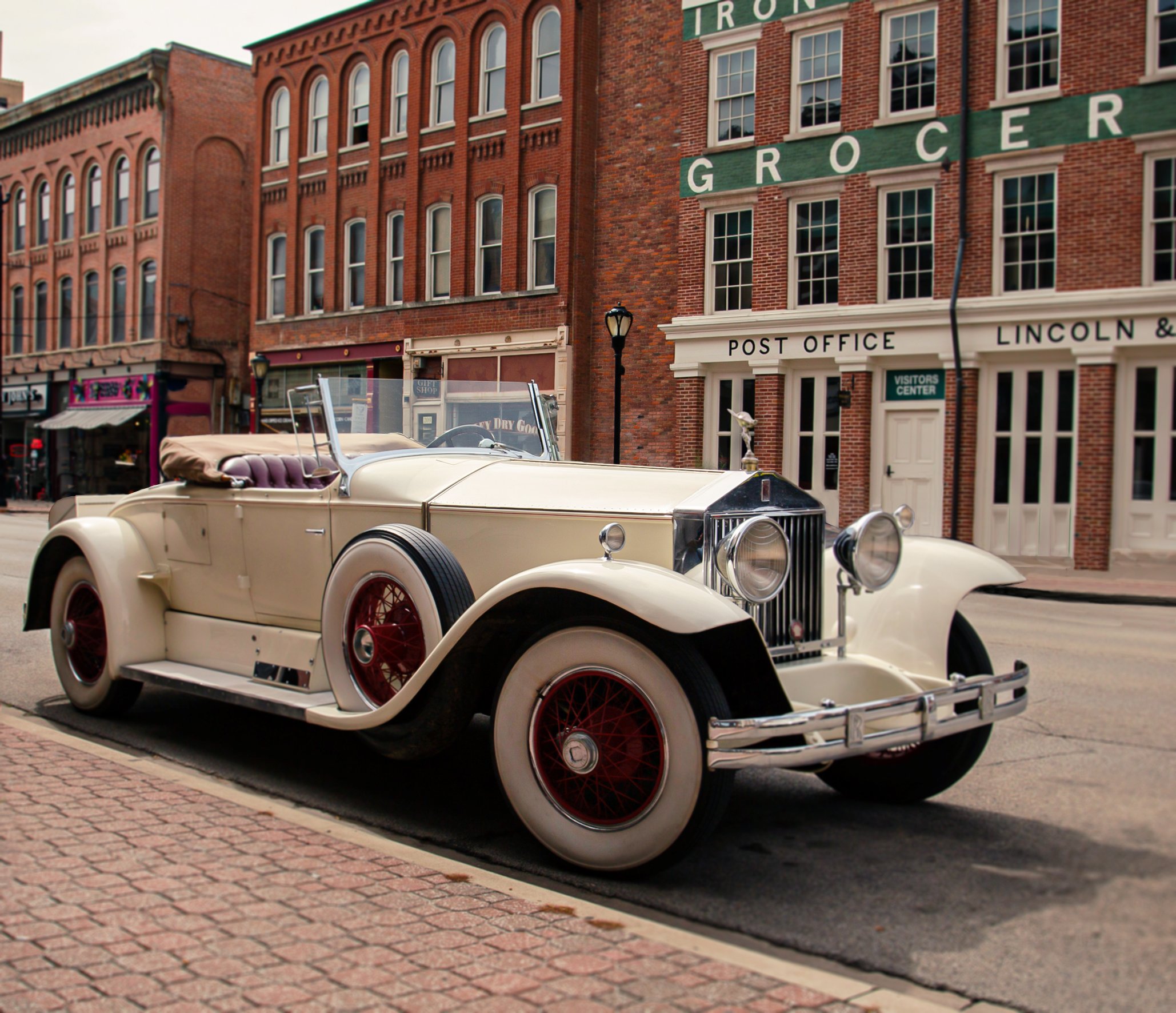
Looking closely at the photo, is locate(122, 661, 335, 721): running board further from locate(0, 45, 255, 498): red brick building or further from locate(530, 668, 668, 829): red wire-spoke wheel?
locate(0, 45, 255, 498): red brick building

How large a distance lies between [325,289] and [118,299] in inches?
378

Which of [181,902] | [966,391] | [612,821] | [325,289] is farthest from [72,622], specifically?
[325,289]

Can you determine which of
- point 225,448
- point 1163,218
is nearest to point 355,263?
point 1163,218

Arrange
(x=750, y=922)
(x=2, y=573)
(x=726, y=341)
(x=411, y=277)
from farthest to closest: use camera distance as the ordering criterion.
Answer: (x=411, y=277) → (x=726, y=341) → (x=2, y=573) → (x=750, y=922)

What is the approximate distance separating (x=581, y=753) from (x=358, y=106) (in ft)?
83.4

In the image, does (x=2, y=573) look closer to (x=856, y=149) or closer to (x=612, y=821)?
(x=612, y=821)

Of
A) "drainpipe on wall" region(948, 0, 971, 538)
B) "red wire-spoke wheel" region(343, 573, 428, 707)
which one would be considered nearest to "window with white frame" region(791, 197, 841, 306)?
"drainpipe on wall" region(948, 0, 971, 538)

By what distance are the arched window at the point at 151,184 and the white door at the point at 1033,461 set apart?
24.4 metres

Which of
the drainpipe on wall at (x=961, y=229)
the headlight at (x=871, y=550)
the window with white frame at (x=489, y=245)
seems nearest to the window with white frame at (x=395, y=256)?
the window with white frame at (x=489, y=245)

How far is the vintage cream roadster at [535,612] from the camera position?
355 centimetres

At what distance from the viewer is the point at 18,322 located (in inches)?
1448

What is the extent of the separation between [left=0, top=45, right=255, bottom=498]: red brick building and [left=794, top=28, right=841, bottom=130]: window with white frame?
18.9 metres

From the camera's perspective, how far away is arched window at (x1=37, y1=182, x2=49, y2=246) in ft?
117

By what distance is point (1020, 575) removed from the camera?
4.66 meters
